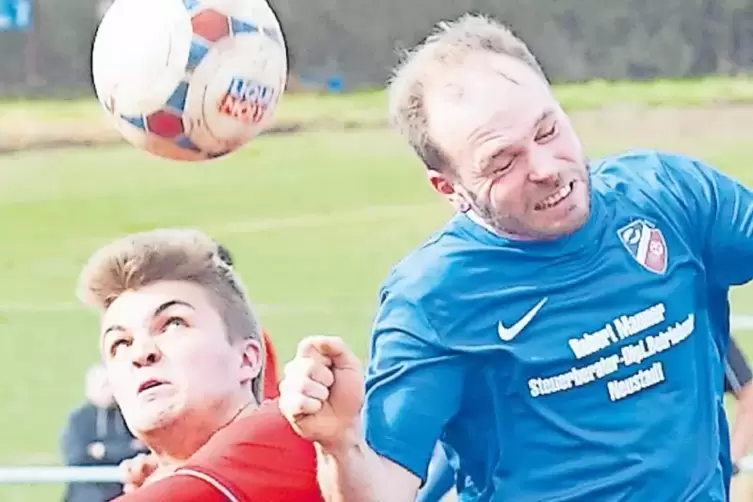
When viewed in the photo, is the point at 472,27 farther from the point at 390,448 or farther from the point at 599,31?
the point at 599,31

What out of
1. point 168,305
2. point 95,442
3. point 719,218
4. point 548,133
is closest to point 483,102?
point 548,133

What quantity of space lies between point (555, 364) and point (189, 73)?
124 cm

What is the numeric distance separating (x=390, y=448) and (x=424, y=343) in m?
0.18

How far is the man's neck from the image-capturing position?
2.73 m

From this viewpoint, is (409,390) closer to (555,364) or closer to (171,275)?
(555,364)

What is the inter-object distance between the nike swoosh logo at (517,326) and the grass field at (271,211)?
22.8ft

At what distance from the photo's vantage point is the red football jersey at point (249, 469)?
8.41 feet

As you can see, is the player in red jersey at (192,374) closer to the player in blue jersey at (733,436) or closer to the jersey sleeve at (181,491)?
the jersey sleeve at (181,491)

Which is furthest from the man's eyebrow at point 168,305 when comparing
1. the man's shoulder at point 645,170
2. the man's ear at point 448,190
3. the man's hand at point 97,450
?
the man's hand at point 97,450

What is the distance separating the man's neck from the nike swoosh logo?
419mm

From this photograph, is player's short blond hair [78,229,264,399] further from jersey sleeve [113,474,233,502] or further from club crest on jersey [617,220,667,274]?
club crest on jersey [617,220,667,274]

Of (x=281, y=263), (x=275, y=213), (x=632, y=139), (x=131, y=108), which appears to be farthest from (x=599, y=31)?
(x=131, y=108)

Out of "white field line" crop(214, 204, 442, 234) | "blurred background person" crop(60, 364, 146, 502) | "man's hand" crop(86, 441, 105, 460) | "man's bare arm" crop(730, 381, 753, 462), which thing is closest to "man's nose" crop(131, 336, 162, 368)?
"man's bare arm" crop(730, 381, 753, 462)

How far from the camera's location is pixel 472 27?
2.96m
